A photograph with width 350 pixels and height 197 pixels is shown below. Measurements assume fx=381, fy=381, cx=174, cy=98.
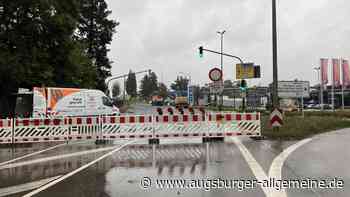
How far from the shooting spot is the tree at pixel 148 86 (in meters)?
188

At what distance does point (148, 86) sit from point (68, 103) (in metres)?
162

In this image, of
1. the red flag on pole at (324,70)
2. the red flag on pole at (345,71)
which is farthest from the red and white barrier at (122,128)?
the red flag on pole at (345,71)

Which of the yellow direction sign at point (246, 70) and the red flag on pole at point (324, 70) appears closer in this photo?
the yellow direction sign at point (246, 70)

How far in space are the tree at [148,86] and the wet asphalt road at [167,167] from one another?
173m

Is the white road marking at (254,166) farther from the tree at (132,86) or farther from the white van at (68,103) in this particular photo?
the tree at (132,86)

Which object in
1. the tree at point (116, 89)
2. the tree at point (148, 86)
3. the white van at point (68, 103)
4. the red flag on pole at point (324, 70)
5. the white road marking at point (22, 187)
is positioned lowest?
the white road marking at point (22, 187)

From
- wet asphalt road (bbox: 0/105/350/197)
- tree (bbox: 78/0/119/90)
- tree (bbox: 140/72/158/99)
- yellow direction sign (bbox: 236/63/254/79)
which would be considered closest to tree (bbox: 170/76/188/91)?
tree (bbox: 140/72/158/99)

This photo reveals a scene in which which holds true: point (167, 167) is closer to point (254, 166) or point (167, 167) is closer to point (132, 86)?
point (254, 166)

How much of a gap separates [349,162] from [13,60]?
25080 mm

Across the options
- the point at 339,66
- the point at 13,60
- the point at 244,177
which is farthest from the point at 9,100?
the point at 339,66

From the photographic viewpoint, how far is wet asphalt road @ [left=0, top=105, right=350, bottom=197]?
7375 millimetres

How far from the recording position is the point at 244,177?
8453 millimetres

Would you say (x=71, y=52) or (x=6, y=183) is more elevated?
(x=71, y=52)

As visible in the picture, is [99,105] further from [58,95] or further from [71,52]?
[71,52]
